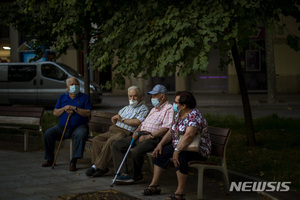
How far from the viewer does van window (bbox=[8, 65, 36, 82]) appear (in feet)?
59.6

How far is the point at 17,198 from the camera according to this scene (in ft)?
18.9

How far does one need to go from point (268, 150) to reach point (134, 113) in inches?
97.9

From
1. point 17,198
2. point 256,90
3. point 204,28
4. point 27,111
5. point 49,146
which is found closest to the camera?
point 17,198

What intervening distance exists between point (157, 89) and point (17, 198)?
7.59ft

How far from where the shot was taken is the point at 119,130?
7.30 m

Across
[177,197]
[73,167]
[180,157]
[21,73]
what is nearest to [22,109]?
[73,167]

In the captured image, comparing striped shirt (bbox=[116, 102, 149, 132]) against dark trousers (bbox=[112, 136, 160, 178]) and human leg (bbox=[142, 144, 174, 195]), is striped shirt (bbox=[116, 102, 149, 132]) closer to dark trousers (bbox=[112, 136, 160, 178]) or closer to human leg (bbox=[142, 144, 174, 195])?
dark trousers (bbox=[112, 136, 160, 178])

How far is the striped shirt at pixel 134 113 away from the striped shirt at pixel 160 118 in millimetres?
375

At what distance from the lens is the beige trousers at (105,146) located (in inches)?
273

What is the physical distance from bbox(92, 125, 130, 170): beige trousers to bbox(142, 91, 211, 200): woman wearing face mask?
1079 mm

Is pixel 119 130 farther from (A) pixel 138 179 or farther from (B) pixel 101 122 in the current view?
(B) pixel 101 122

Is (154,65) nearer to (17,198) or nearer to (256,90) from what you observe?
(17,198)

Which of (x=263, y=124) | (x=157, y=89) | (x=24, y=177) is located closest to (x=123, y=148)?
(x=157, y=89)

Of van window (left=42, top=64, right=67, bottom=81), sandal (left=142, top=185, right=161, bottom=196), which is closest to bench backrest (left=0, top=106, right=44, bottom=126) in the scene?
sandal (left=142, top=185, right=161, bottom=196)
